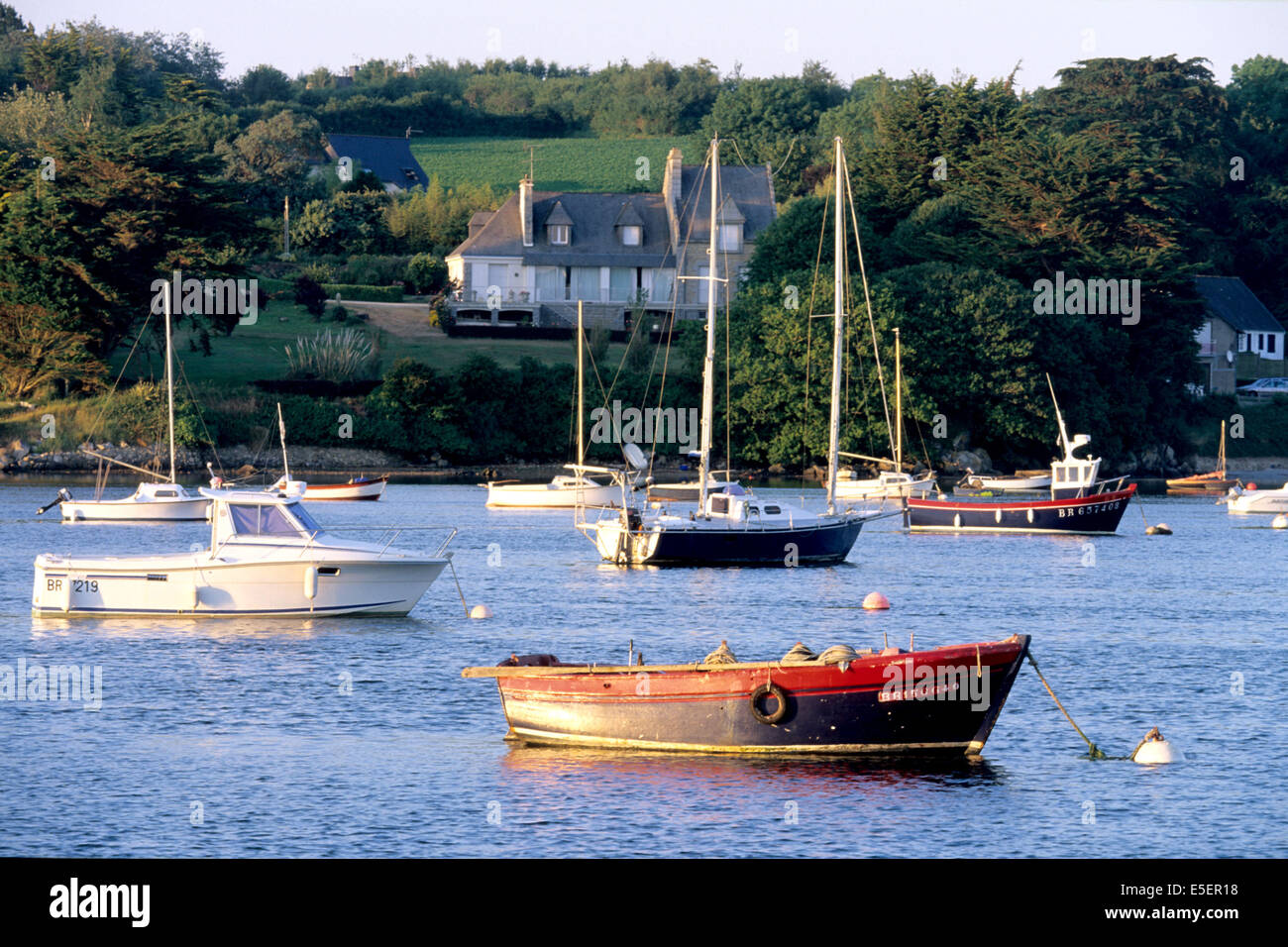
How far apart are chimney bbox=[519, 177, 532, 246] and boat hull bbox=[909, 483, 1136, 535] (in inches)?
2305

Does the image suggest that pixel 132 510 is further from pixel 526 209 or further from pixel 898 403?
pixel 526 209

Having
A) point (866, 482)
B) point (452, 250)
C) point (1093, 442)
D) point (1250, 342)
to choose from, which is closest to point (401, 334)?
point (452, 250)

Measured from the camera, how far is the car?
447ft

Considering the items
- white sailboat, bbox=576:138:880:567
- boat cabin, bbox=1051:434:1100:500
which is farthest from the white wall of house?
white sailboat, bbox=576:138:880:567

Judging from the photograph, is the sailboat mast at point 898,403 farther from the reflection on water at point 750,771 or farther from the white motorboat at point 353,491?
the reflection on water at point 750,771

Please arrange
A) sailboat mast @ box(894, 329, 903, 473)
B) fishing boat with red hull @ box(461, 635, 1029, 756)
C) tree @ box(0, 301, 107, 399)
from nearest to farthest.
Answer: fishing boat with red hull @ box(461, 635, 1029, 756), sailboat mast @ box(894, 329, 903, 473), tree @ box(0, 301, 107, 399)

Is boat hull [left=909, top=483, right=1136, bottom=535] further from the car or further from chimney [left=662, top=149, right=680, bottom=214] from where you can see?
the car

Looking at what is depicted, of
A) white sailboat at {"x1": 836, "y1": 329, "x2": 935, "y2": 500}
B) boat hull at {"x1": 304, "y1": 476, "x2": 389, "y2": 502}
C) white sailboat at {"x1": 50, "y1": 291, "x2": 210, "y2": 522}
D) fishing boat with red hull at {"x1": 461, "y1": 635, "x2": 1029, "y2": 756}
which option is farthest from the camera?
white sailboat at {"x1": 836, "y1": 329, "x2": 935, "y2": 500}

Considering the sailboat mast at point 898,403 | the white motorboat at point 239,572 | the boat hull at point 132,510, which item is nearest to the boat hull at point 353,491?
the boat hull at point 132,510

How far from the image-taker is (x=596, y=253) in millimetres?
129375

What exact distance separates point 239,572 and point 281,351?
2891 inches

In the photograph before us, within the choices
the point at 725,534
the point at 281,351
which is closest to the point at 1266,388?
the point at 281,351

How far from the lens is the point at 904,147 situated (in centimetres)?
12344
